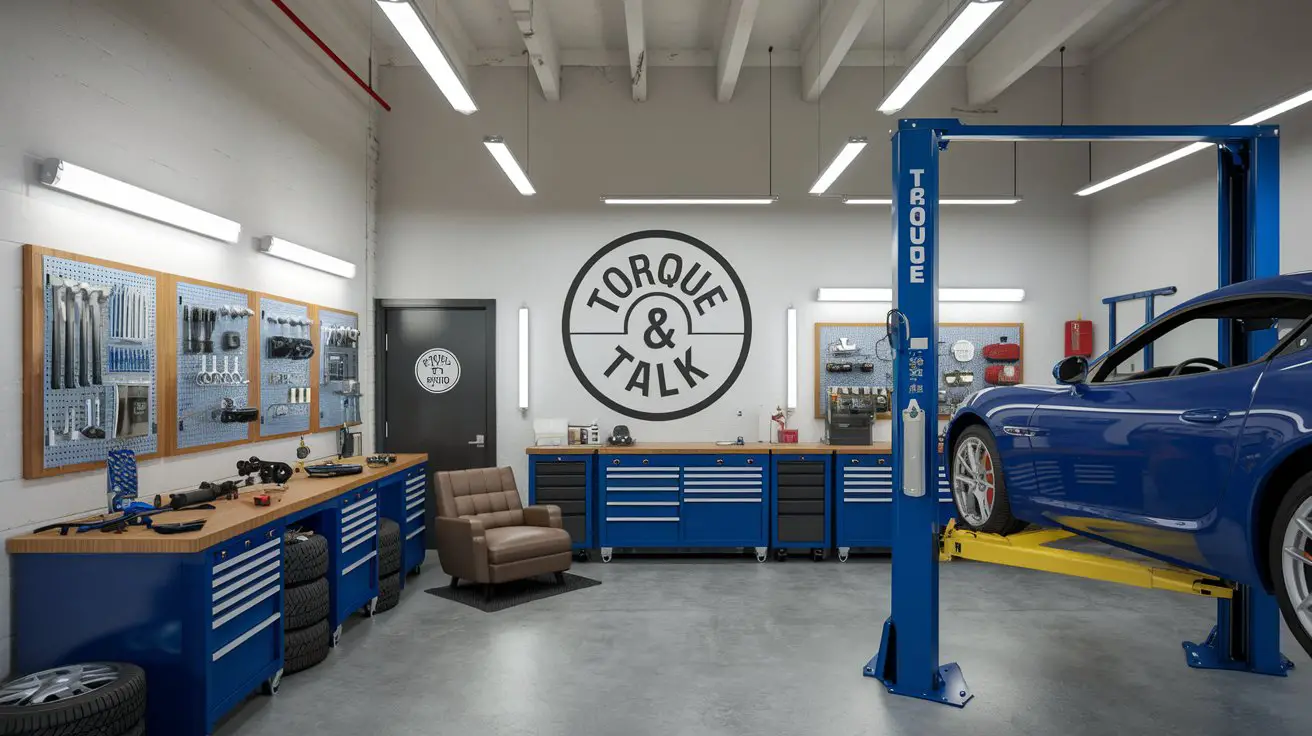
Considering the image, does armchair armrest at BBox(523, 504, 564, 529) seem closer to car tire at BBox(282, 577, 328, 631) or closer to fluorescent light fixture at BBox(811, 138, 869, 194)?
Answer: car tire at BBox(282, 577, 328, 631)

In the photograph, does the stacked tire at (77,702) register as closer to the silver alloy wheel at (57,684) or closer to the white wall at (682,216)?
the silver alloy wheel at (57,684)

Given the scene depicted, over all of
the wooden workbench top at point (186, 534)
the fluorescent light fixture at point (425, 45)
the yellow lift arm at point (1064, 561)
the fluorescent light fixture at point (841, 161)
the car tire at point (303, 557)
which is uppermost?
the fluorescent light fixture at point (425, 45)

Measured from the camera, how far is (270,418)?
14.7 ft

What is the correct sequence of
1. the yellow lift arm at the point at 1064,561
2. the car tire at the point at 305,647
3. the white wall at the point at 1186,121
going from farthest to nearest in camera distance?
the white wall at the point at 1186,121, the car tire at the point at 305,647, the yellow lift arm at the point at 1064,561

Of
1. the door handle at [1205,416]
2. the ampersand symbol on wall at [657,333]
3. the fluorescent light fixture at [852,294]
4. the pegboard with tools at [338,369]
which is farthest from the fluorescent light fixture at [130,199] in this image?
the fluorescent light fixture at [852,294]

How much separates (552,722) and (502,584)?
216 centimetres

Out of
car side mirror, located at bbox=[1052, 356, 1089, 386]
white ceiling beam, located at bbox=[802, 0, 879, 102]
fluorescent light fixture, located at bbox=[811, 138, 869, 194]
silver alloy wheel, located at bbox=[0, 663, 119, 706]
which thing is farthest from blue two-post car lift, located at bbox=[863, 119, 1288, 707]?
silver alloy wheel, located at bbox=[0, 663, 119, 706]

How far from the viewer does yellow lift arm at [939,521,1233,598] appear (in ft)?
8.23

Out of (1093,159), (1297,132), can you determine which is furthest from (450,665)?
(1093,159)

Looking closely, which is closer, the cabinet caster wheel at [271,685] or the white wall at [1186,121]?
the cabinet caster wheel at [271,685]

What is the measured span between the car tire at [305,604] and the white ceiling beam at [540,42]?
12.2ft

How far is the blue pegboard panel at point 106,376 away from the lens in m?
2.85

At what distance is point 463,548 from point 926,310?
10.7ft

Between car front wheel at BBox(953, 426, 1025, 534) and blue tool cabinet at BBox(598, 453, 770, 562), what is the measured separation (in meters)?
2.51
